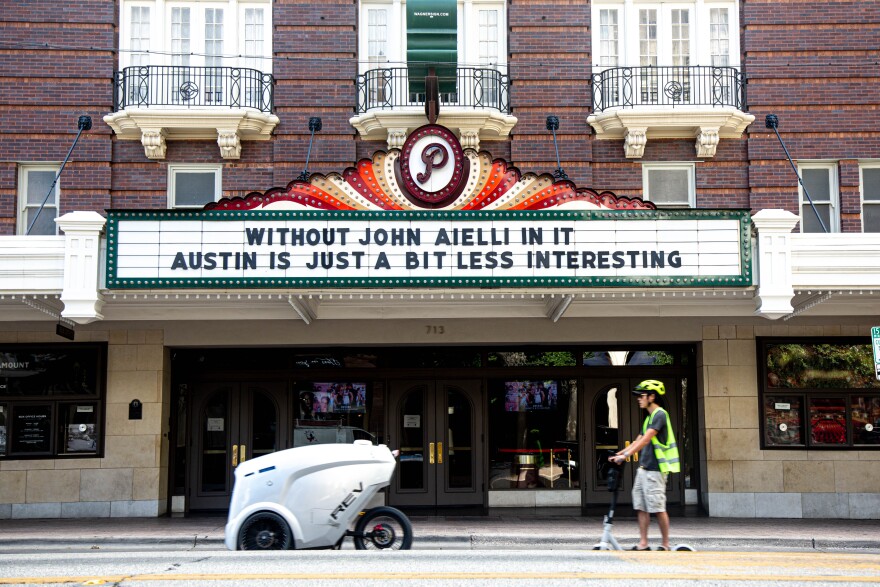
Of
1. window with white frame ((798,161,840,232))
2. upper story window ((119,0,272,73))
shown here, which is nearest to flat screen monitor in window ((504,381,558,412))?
window with white frame ((798,161,840,232))

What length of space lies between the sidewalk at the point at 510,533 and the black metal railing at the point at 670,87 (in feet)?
22.9

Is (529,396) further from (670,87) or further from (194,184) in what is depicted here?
(194,184)

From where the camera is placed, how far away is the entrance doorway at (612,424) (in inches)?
699

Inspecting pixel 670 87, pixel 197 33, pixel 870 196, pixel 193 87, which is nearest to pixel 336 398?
pixel 193 87

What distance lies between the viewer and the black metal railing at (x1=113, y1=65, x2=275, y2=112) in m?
17.4

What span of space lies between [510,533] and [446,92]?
24.9 ft

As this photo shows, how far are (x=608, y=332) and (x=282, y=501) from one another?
27.6 ft

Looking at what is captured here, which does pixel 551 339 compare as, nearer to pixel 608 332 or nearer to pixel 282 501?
pixel 608 332

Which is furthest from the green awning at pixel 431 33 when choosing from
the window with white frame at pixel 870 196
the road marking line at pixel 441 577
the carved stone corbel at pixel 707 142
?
the road marking line at pixel 441 577

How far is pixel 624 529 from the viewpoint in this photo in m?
14.7

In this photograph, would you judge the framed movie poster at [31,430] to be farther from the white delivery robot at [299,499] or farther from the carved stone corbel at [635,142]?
the carved stone corbel at [635,142]

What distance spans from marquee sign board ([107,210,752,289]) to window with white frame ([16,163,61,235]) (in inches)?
159

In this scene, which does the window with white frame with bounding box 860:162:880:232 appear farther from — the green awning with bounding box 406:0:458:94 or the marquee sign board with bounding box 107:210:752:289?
the green awning with bounding box 406:0:458:94

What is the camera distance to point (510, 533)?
1399 cm
